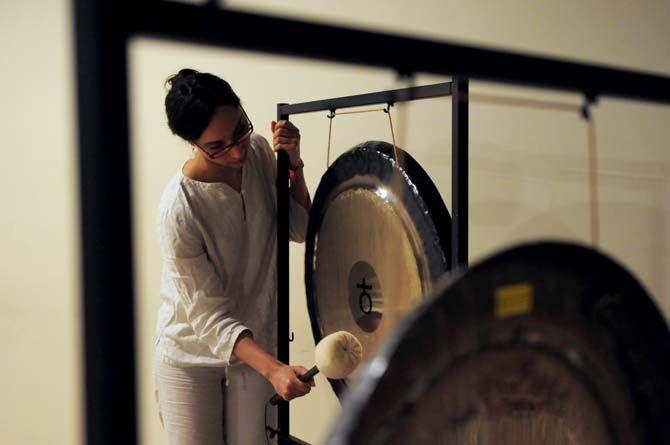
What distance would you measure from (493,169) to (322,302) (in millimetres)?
548

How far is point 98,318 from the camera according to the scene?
428 millimetres

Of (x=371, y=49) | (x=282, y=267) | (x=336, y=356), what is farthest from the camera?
(x=282, y=267)

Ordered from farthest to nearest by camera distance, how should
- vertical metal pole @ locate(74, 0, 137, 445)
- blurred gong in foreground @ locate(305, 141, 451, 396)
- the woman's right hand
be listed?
the woman's right hand, blurred gong in foreground @ locate(305, 141, 451, 396), vertical metal pole @ locate(74, 0, 137, 445)

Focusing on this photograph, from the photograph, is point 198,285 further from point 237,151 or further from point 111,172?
point 111,172

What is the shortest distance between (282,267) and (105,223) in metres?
0.95

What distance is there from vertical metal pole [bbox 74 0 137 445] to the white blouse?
0.84m

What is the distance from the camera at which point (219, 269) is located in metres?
1.36

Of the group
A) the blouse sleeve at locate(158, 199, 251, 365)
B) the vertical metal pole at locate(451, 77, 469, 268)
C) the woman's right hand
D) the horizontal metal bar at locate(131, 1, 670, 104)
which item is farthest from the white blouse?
the horizontal metal bar at locate(131, 1, 670, 104)

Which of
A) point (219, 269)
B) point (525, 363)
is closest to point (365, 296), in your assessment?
point (219, 269)

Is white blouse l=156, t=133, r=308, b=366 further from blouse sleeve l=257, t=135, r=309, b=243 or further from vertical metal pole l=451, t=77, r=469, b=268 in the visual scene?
vertical metal pole l=451, t=77, r=469, b=268

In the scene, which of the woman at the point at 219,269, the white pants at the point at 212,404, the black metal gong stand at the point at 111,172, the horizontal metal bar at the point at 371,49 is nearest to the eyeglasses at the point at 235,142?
the woman at the point at 219,269

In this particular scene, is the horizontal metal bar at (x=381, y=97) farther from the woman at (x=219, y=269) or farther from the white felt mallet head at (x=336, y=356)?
the white felt mallet head at (x=336, y=356)

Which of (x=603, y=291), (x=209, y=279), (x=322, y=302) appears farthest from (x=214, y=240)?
(x=603, y=291)

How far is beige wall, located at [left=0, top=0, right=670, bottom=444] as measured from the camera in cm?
162
